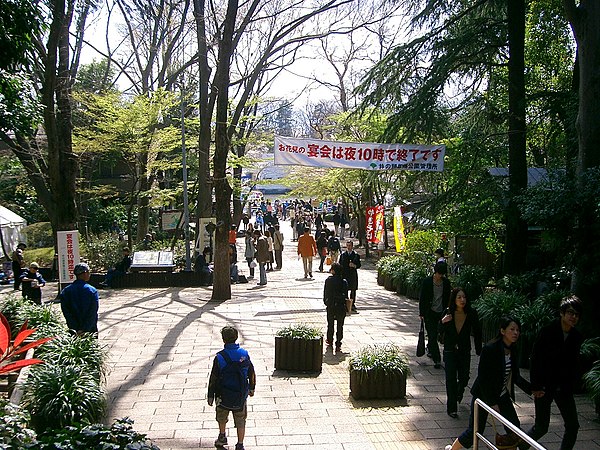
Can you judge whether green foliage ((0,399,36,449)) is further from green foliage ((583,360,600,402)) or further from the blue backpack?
green foliage ((583,360,600,402))

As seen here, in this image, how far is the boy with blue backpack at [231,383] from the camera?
247 inches

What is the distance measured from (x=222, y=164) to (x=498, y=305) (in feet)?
27.6

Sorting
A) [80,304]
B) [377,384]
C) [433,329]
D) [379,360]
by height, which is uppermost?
[80,304]

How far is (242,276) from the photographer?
70.9 feet

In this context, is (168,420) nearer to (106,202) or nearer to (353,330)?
(353,330)

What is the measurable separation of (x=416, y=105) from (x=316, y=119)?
151 feet

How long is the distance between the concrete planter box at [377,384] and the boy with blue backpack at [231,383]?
2.33 m

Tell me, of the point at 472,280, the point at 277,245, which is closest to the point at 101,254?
the point at 277,245

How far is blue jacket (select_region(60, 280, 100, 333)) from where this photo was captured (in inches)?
344

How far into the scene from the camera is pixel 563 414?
6148 mm

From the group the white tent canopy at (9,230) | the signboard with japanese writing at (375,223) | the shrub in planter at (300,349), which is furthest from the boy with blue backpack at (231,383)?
the white tent canopy at (9,230)

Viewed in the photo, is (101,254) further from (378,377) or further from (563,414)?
(563,414)

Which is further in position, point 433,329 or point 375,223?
point 375,223

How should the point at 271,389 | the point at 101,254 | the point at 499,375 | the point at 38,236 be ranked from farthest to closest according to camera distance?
1. the point at 38,236
2. the point at 101,254
3. the point at 271,389
4. the point at 499,375
